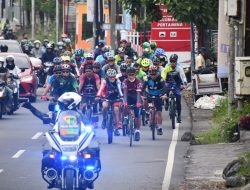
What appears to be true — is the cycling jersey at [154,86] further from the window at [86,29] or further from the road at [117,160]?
the window at [86,29]

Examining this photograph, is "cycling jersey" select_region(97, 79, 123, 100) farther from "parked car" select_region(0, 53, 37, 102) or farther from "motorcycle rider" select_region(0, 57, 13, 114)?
"parked car" select_region(0, 53, 37, 102)

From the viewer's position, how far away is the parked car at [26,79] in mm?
36188

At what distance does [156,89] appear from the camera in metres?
26.8

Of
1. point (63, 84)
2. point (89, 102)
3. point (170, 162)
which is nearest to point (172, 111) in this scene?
point (89, 102)

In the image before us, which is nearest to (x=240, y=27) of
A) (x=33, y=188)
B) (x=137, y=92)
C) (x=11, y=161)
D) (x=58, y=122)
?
(x=137, y=92)

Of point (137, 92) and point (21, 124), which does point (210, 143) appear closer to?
point (137, 92)

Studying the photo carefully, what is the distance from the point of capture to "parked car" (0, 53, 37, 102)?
36188 mm

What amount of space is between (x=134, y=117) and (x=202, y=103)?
9127 mm

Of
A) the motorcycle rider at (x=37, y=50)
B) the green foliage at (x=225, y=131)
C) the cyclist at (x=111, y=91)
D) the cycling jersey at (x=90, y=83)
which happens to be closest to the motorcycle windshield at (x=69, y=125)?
the green foliage at (x=225, y=131)

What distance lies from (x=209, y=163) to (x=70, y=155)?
631cm

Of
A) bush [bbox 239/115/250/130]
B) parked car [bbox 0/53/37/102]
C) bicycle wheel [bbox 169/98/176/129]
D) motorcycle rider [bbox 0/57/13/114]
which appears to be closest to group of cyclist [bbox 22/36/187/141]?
bicycle wheel [bbox 169/98/176/129]

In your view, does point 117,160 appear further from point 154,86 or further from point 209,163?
point 154,86

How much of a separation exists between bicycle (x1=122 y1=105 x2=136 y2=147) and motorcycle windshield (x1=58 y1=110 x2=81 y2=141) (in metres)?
8.82

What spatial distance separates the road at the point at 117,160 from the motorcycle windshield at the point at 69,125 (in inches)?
20.6
